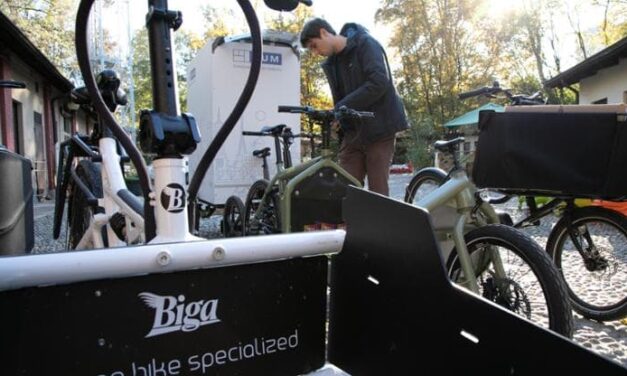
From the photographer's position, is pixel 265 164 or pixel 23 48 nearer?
pixel 265 164

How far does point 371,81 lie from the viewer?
3549 mm

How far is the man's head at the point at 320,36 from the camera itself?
374 centimetres

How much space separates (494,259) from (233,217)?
3.65 meters

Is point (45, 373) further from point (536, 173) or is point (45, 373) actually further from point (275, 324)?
point (536, 173)

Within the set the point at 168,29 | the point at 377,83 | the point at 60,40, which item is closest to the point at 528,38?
the point at 60,40

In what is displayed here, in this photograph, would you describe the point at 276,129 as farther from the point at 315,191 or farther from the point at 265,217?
the point at 315,191

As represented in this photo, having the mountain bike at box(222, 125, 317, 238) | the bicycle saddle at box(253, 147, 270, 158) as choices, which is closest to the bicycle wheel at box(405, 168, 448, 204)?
the mountain bike at box(222, 125, 317, 238)

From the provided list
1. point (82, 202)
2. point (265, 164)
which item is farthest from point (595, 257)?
point (265, 164)

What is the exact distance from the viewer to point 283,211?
3.96 metres

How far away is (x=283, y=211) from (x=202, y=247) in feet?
9.46

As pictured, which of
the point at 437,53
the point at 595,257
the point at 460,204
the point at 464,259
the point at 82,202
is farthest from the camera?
the point at 437,53

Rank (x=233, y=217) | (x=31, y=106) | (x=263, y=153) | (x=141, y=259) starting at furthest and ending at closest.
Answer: (x=31, y=106) → (x=263, y=153) → (x=233, y=217) → (x=141, y=259)

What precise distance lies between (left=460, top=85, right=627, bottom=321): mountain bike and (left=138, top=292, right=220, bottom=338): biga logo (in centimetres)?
217

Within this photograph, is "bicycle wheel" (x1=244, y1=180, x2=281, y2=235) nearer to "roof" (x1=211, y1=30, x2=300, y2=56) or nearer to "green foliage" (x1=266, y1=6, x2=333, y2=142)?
"roof" (x1=211, y1=30, x2=300, y2=56)
